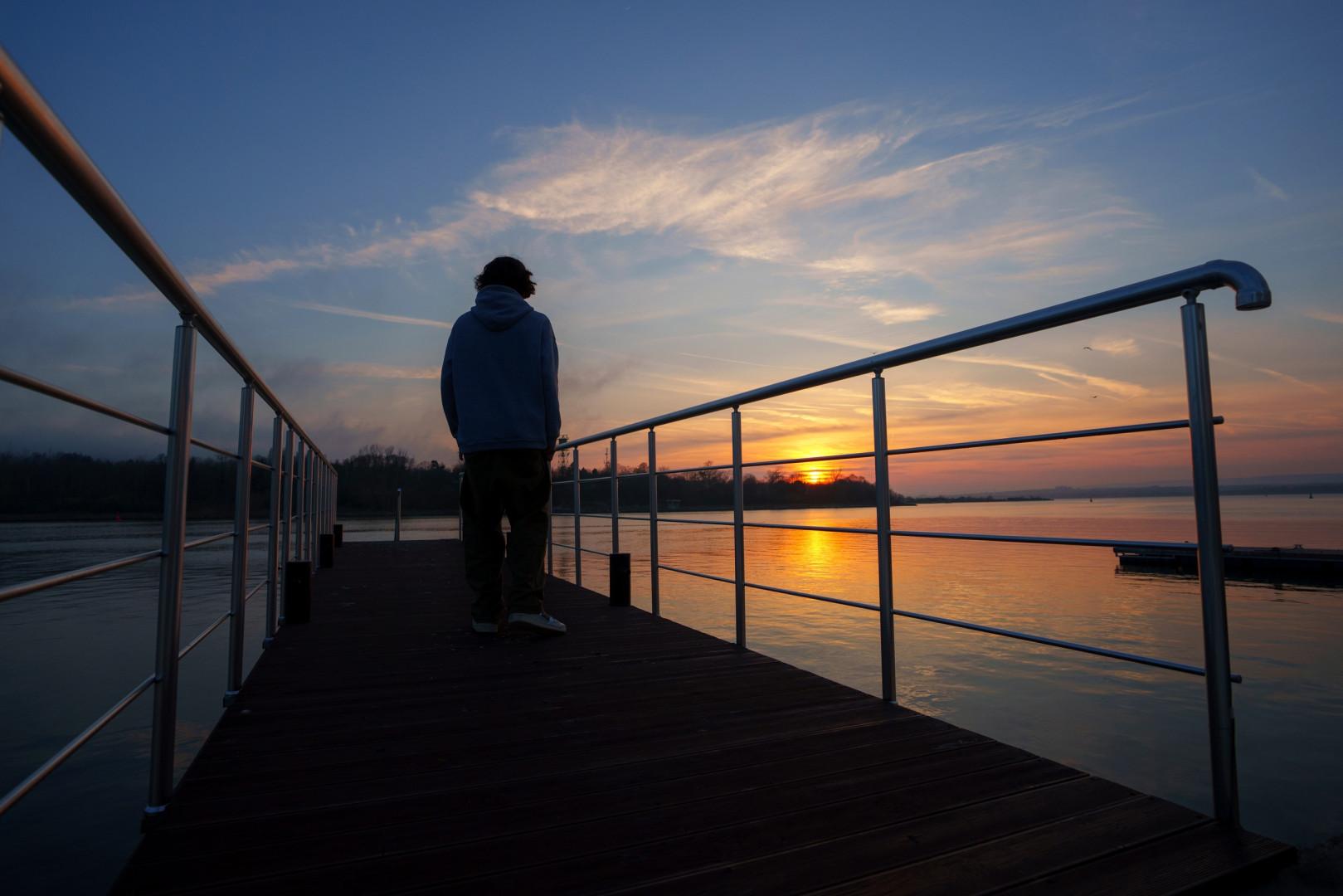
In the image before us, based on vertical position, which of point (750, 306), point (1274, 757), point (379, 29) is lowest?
point (1274, 757)

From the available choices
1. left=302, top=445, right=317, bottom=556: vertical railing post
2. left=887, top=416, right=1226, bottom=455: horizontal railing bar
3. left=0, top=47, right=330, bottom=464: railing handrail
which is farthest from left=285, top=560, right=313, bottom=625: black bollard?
left=887, top=416, right=1226, bottom=455: horizontal railing bar

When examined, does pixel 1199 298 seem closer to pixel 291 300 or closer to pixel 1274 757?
pixel 1274 757

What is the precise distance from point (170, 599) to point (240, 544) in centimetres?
72

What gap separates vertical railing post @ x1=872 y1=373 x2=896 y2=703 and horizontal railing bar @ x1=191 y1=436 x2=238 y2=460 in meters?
1.60

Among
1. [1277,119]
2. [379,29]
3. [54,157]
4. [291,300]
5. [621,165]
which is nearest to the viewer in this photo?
[54,157]

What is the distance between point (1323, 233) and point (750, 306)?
8737 millimetres

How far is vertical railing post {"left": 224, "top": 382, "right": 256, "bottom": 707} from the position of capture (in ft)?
6.07

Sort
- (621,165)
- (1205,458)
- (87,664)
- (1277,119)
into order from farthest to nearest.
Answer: (621,165)
(1277,119)
(87,664)
(1205,458)

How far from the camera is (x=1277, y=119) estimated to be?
7.66m

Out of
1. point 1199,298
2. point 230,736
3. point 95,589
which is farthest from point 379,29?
point 95,589

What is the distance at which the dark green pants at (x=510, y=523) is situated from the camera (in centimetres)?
264

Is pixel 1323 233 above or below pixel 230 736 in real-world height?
above

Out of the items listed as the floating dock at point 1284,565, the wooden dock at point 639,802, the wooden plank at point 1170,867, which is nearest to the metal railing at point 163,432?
the wooden dock at point 639,802

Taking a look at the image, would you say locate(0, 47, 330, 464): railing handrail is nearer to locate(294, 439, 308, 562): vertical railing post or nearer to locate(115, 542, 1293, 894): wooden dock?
locate(115, 542, 1293, 894): wooden dock
